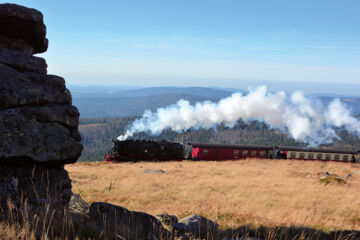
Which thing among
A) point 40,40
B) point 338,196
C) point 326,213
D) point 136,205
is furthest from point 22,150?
point 338,196

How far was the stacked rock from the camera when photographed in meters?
6.25

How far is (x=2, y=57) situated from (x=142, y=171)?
73.6 feet

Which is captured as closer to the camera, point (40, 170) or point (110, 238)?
point (110, 238)

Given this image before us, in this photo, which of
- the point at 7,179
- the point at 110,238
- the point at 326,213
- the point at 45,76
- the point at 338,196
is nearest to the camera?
the point at 110,238

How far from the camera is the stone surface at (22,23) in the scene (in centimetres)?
747

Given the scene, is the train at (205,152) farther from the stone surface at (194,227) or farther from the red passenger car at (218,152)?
the stone surface at (194,227)

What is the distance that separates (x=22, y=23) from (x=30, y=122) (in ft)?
10.9

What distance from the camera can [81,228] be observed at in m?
5.04

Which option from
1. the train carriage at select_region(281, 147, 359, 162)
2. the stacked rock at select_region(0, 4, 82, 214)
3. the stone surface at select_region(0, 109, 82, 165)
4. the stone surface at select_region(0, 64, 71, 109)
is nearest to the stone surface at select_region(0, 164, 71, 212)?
the stacked rock at select_region(0, 4, 82, 214)

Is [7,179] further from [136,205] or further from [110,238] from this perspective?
[136,205]

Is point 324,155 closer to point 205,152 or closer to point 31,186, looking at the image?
point 205,152

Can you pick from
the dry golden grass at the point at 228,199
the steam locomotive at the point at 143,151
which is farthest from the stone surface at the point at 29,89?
the steam locomotive at the point at 143,151

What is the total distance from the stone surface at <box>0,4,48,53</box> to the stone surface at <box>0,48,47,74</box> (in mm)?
735

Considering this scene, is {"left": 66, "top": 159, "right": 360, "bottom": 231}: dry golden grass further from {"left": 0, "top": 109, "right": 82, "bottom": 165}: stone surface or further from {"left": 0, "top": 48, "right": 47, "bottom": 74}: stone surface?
{"left": 0, "top": 48, "right": 47, "bottom": 74}: stone surface
